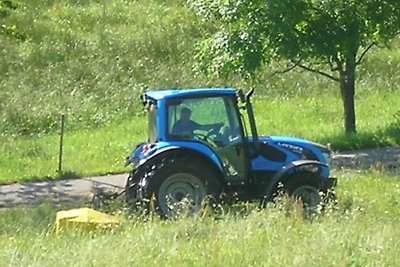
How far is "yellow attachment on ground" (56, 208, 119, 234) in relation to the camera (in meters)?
11.8

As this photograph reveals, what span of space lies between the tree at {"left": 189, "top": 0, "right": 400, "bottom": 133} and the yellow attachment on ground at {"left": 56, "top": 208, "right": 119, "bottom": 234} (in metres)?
9.18

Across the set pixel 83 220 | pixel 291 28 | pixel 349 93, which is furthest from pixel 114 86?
pixel 83 220

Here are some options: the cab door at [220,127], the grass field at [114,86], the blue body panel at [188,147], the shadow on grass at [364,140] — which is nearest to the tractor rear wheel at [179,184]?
the blue body panel at [188,147]

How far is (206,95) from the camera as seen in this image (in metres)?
13.6

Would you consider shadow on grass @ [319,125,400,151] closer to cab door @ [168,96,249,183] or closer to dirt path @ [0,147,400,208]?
dirt path @ [0,147,400,208]

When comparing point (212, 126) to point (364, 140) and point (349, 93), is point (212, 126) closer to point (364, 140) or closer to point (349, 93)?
point (364, 140)

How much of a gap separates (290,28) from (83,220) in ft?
32.7

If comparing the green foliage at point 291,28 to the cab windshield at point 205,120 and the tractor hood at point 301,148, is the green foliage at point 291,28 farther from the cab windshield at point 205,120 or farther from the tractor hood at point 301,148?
the cab windshield at point 205,120

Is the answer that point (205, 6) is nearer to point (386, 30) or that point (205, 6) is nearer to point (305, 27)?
point (305, 27)

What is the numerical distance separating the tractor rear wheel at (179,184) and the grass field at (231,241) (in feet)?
1.69

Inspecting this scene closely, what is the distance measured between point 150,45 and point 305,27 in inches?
425

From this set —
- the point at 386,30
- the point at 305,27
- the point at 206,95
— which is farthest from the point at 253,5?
the point at 206,95

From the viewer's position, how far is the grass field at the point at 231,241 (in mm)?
8797

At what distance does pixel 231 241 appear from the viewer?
9664mm
